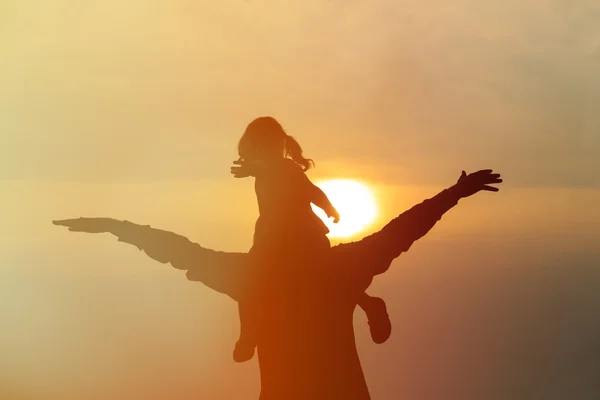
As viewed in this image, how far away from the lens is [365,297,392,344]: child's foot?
1.52 m

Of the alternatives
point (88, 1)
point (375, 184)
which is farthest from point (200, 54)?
point (375, 184)

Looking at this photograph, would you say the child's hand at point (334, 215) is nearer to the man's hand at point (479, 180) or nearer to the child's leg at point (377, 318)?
the child's leg at point (377, 318)

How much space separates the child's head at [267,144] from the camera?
1557 mm

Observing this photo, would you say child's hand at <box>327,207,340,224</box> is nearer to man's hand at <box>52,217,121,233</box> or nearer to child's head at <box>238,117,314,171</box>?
child's head at <box>238,117,314,171</box>

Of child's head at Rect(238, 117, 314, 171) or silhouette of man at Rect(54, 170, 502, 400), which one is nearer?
silhouette of man at Rect(54, 170, 502, 400)

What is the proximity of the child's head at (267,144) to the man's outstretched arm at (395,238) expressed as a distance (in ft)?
0.87

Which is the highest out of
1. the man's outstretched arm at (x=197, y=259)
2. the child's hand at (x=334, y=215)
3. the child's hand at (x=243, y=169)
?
the child's hand at (x=243, y=169)

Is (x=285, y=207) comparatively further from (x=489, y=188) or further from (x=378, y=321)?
(x=489, y=188)

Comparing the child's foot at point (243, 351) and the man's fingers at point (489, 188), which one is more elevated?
the man's fingers at point (489, 188)

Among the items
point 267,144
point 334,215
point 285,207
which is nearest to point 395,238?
point 334,215

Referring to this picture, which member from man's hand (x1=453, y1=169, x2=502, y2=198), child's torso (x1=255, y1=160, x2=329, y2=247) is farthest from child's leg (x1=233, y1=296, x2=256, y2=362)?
man's hand (x1=453, y1=169, x2=502, y2=198)

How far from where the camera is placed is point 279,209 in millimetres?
1501

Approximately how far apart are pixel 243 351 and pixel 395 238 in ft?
1.63

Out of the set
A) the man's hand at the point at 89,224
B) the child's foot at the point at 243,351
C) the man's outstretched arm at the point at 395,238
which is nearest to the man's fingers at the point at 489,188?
the man's outstretched arm at the point at 395,238
